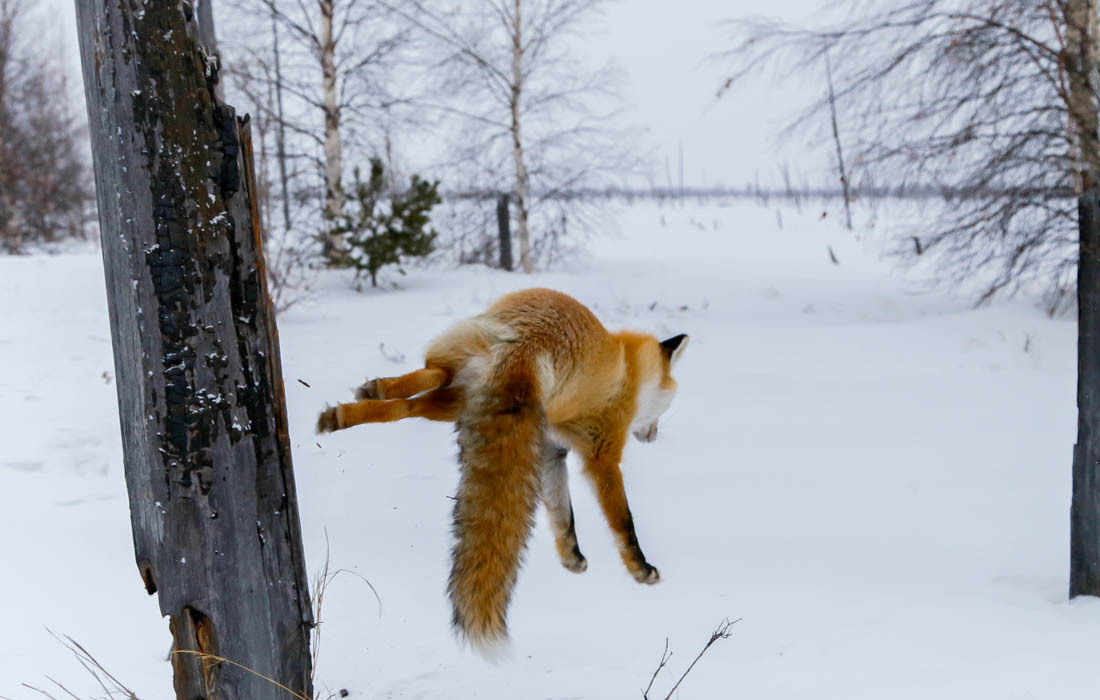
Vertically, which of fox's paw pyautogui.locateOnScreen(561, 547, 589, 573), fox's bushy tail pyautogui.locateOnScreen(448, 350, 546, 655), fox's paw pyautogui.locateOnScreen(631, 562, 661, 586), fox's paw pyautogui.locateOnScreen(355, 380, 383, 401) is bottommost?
fox's paw pyautogui.locateOnScreen(561, 547, 589, 573)

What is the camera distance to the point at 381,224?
39.9ft

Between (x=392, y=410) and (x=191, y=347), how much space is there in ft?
1.98

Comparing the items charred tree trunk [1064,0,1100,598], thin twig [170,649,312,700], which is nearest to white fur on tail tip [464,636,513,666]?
thin twig [170,649,312,700]

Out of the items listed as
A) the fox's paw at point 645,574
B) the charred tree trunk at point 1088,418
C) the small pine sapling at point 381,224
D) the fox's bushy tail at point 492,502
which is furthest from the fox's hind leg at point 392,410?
the small pine sapling at point 381,224

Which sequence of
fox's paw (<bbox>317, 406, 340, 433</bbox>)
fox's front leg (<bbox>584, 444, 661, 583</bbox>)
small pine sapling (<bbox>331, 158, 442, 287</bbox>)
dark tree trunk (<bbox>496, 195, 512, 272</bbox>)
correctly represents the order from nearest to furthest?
fox's paw (<bbox>317, 406, 340, 433</bbox>), fox's front leg (<bbox>584, 444, 661, 583</bbox>), small pine sapling (<bbox>331, 158, 442, 287</bbox>), dark tree trunk (<bbox>496, 195, 512, 272</bbox>)

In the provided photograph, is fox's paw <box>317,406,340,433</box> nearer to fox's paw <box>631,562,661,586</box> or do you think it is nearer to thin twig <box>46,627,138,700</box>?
thin twig <box>46,627,138,700</box>

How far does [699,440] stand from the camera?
6.98 m

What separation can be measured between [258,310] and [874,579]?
3841mm

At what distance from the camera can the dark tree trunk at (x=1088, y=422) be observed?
12.3ft

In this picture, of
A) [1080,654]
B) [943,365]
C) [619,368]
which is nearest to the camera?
[619,368]

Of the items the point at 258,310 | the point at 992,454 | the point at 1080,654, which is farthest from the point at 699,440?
the point at 258,310

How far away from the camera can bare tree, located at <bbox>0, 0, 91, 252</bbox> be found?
19828mm

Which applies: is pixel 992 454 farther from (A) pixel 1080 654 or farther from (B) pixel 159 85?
(B) pixel 159 85

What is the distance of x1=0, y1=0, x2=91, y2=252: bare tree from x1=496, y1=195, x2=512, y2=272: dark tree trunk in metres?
11.7
